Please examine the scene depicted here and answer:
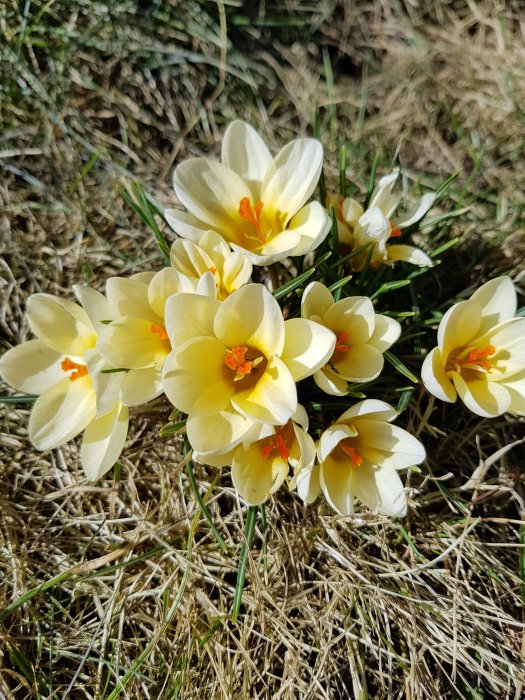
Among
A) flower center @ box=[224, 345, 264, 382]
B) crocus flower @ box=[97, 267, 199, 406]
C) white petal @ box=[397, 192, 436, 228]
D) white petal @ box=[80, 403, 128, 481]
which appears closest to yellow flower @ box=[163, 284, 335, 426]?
flower center @ box=[224, 345, 264, 382]

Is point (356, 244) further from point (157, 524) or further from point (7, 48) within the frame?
point (7, 48)

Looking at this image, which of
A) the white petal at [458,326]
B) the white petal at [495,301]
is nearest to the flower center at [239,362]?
the white petal at [458,326]

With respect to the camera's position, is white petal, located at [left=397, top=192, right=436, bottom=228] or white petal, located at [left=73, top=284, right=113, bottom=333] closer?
white petal, located at [left=73, top=284, right=113, bottom=333]

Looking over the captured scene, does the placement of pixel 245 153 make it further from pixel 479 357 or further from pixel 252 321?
pixel 479 357

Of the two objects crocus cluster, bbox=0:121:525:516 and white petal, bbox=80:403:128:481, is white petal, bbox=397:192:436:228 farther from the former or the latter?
white petal, bbox=80:403:128:481

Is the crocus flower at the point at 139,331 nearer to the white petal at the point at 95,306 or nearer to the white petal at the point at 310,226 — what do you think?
the white petal at the point at 95,306

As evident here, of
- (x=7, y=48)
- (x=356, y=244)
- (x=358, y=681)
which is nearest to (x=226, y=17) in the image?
(x=7, y=48)
